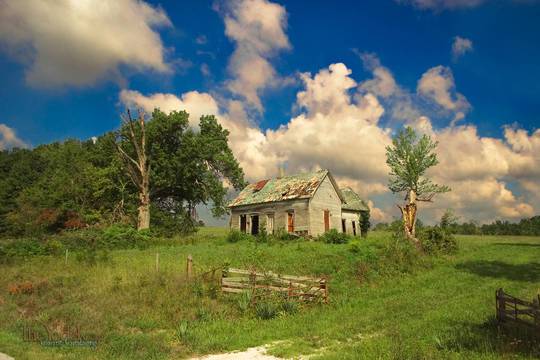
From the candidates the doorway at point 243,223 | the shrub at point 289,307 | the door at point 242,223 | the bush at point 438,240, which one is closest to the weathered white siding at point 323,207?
the doorway at point 243,223

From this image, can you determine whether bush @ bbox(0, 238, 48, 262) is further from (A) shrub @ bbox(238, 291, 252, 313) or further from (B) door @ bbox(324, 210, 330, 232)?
(B) door @ bbox(324, 210, 330, 232)

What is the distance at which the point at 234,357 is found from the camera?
8891mm

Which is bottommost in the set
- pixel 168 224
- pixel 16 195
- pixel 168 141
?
pixel 168 224

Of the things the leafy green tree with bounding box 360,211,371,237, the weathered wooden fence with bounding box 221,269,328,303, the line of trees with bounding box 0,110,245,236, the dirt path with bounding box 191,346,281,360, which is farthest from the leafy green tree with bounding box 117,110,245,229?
the dirt path with bounding box 191,346,281,360

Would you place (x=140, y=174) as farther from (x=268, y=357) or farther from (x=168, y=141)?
(x=268, y=357)

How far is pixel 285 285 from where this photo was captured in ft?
46.2

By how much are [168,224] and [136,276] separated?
26.3 metres

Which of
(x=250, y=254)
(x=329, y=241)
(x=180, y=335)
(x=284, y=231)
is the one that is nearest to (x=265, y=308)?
(x=180, y=335)

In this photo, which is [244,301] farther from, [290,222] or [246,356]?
[290,222]

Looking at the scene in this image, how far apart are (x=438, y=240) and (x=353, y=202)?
648 inches

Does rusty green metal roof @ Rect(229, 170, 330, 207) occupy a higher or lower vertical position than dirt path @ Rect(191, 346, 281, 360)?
higher

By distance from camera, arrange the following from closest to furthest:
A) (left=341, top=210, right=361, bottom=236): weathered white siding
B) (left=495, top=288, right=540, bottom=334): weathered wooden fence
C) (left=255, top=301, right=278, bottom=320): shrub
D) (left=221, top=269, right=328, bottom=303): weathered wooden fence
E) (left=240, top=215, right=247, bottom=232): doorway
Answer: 1. (left=495, top=288, right=540, bottom=334): weathered wooden fence
2. (left=255, top=301, right=278, bottom=320): shrub
3. (left=221, top=269, right=328, bottom=303): weathered wooden fence
4. (left=240, top=215, right=247, bottom=232): doorway
5. (left=341, top=210, right=361, bottom=236): weathered white siding

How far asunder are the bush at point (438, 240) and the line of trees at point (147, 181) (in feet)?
70.6

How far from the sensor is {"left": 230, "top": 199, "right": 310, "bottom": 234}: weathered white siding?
32.3 metres
